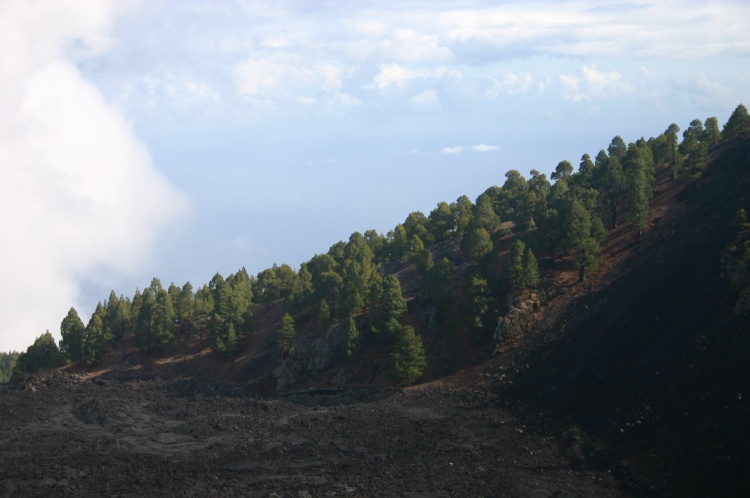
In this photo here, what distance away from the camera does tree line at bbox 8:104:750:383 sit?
8350cm

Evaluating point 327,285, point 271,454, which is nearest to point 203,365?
point 327,285

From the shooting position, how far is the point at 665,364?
186 ft

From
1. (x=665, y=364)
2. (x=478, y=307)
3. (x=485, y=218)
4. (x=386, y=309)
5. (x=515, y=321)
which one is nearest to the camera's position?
(x=665, y=364)

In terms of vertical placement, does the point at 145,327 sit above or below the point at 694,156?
below

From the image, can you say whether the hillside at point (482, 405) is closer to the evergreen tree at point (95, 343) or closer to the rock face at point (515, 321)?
the rock face at point (515, 321)

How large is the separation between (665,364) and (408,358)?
29.2 metres

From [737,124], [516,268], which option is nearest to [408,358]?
[516,268]

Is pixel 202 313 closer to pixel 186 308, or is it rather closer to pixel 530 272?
pixel 186 308

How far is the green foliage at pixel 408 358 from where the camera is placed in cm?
7706

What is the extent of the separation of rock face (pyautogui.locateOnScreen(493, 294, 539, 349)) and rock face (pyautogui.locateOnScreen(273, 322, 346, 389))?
68.4ft

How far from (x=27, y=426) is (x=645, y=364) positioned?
193ft

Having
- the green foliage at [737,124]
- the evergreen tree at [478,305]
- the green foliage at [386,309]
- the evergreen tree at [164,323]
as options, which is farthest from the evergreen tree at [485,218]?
the evergreen tree at [164,323]

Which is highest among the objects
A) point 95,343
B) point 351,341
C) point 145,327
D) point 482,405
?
point 145,327

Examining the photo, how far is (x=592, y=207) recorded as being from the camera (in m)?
92.4
